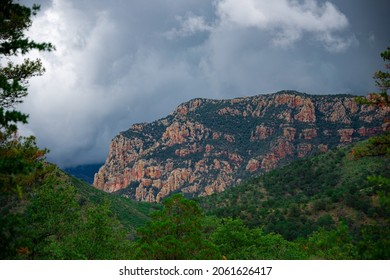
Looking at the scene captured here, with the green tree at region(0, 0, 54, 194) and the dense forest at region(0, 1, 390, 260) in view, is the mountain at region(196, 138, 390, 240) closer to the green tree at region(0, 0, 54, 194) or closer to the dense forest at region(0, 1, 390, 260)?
the dense forest at region(0, 1, 390, 260)

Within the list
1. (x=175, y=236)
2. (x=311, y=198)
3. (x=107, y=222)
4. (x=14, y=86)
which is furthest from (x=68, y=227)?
(x=311, y=198)

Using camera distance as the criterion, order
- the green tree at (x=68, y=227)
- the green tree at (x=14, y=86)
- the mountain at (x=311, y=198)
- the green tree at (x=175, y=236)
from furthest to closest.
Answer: the mountain at (x=311, y=198), the green tree at (x=68, y=227), the green tree at (x=175, y=236), the green tree at (x=14, y=86)

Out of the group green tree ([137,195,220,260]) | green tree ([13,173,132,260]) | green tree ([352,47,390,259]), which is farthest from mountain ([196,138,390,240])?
green tree ([352,47,390,259])

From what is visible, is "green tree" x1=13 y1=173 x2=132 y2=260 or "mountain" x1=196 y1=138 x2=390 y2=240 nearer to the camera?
"green tree" x1=13 y1=173 x2=132 y2=260

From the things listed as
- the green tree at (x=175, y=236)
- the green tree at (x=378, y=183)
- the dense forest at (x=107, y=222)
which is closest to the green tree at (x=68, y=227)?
the dense forest at (x=107, y=222)

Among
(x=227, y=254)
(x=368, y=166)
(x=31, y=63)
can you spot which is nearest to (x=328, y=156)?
(x=368, y=166)

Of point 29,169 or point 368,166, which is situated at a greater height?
point 368,166

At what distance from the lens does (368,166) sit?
8000 centimetres

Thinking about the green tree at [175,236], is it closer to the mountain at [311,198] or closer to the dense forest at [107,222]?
the dense forest at [107,222]

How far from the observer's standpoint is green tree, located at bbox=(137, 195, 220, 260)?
81.6ft

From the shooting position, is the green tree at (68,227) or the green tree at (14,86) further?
the green tree at (68,227)

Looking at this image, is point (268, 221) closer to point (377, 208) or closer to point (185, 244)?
point (377, 208)

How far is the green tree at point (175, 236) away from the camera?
81.6ft

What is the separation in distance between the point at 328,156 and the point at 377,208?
4399cm
